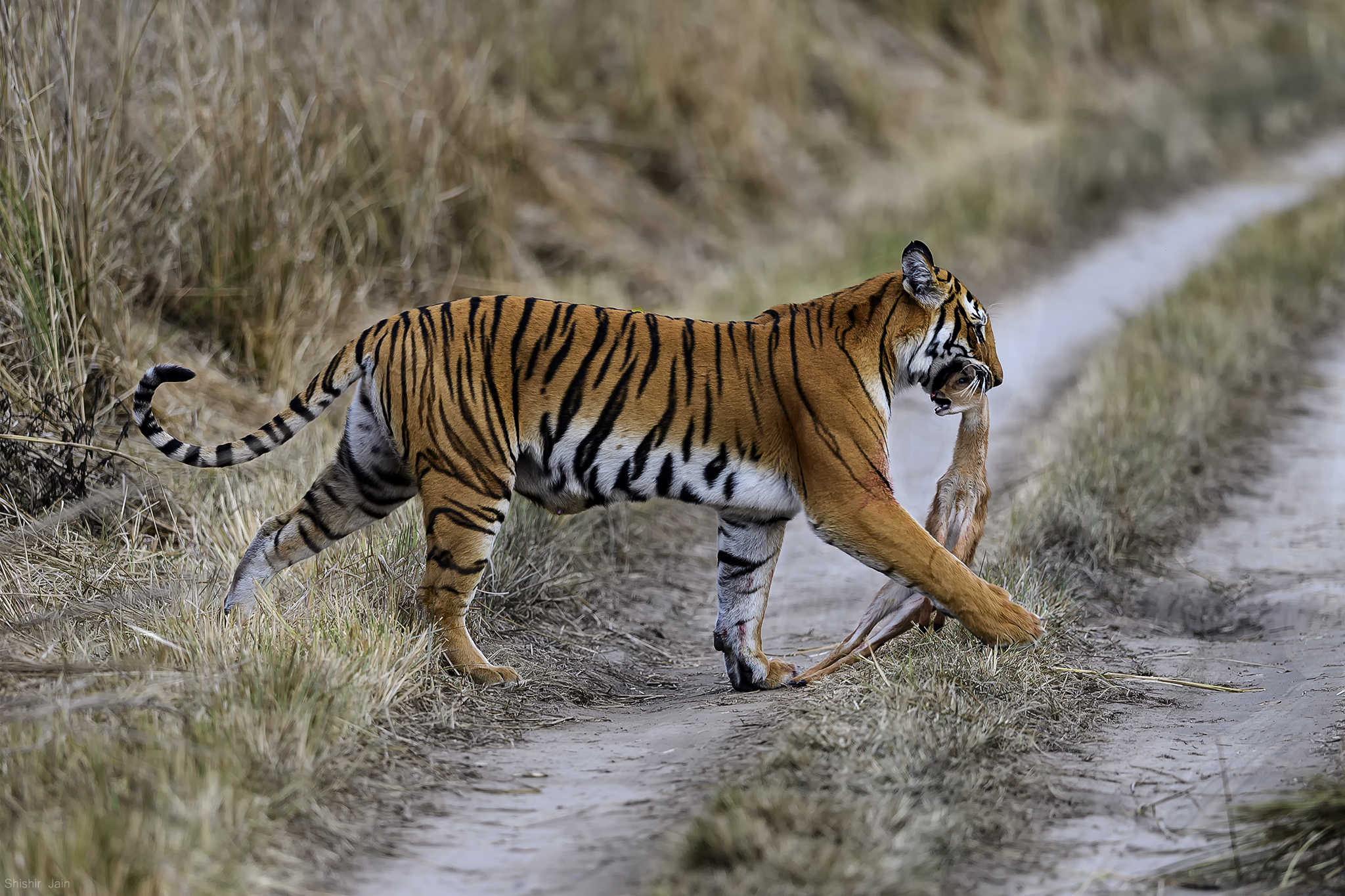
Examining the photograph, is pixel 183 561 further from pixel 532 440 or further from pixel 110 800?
pixel 110 800

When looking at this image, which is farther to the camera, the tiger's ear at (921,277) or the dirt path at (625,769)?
the tiger's ear at (921,277)

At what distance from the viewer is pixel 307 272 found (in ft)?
21.6

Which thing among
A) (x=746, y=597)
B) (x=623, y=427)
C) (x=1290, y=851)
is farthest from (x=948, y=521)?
(x=1290, y=851)

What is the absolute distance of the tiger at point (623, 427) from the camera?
4156mm

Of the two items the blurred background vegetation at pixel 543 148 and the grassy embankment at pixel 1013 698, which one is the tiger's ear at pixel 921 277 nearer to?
the grassy embankment at pixel 1013 698

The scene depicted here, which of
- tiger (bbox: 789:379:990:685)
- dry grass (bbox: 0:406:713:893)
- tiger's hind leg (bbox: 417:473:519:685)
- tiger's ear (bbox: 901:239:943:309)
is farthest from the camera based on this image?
tiger (bbox: 789:379:990:685)

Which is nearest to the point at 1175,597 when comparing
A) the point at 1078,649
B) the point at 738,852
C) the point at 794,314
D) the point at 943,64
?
the point at 1078,649

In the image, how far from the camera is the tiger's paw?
14.0 feet

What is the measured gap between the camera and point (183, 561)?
4.68 m

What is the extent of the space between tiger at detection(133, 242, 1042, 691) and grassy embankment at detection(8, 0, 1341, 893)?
0.25 metres

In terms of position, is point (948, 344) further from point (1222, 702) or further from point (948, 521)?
point (1222, 702)

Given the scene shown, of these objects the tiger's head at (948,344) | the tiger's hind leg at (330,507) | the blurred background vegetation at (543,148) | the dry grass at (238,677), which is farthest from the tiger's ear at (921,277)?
the blurred background vegetation at (543,148)

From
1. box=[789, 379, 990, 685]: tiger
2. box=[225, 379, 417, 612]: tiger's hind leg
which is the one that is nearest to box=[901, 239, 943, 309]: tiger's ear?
box=[789, 379, 990, 685]: tiger

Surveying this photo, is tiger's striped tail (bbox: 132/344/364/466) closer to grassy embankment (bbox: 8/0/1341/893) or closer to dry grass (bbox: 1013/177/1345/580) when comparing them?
grassy embankment (bbox: 8/0/1341/893)
